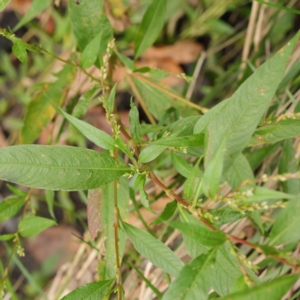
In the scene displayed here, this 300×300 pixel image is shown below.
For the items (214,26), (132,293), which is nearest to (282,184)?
(132,293)

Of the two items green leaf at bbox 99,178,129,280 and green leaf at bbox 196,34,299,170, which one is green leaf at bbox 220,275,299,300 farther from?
green leaf at bbox 99,178,129,280

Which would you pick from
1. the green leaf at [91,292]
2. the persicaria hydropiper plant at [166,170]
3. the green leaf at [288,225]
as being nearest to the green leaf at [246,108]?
the persicaria hydropiper plant at [166,170]

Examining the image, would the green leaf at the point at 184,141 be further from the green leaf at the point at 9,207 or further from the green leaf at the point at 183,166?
the green leaf at the point at 9,207

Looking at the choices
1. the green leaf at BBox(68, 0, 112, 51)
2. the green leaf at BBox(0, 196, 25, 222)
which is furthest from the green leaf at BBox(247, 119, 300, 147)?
the green leaf at BBox(0, 196, 25, 222)

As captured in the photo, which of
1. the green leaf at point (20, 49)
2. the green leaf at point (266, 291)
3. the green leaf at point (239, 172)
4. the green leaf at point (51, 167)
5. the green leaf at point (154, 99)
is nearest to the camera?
the green leaf at point (266, 291)

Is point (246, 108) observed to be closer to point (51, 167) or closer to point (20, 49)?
point (51, 167)

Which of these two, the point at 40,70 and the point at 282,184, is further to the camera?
the point at 40,70

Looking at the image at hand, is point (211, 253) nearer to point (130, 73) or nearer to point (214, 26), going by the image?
point (130, 73)
